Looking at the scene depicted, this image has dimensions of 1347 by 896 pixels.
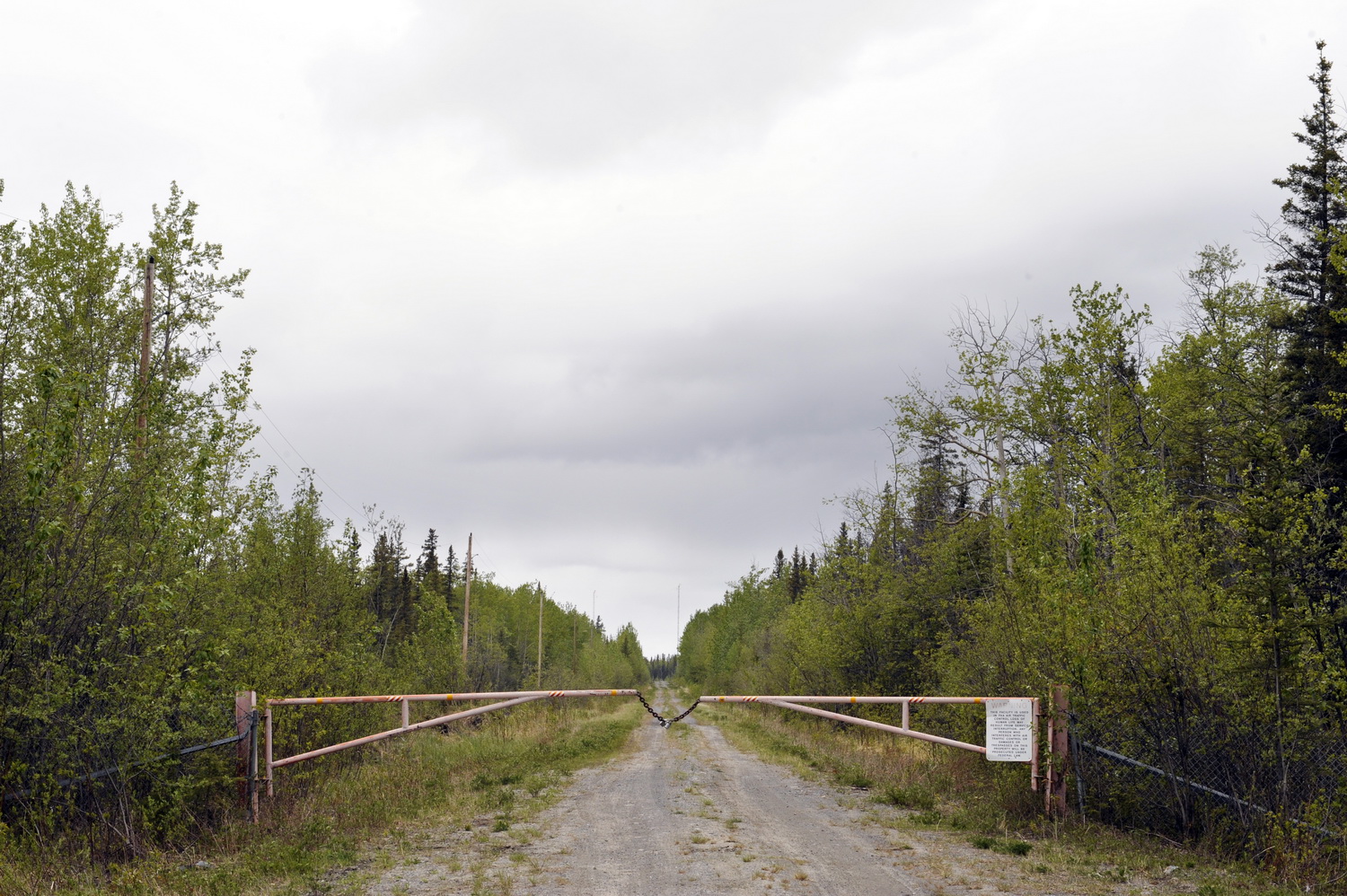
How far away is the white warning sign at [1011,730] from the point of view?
37.8 feet

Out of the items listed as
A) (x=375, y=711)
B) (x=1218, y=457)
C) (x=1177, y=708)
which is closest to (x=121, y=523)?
(x=375, y=711)

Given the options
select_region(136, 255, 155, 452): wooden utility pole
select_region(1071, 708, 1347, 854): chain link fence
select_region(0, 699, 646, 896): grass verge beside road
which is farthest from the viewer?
select_region(136, 255, 155, 452): wooden utility pole

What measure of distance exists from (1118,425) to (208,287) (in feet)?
55.8

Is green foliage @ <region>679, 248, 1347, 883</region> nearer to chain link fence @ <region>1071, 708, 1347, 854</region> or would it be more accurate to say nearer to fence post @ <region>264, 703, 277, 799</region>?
chain link fence @ <region>1071, 708, 1347, 854</region>

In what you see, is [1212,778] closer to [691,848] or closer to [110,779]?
[691,848]

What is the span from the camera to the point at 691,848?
10547 mm

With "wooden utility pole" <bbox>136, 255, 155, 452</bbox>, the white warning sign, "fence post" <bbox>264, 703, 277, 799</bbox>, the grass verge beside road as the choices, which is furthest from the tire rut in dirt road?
"wooden utility pole" <bbox>136, 255, 155, 452</bbox>

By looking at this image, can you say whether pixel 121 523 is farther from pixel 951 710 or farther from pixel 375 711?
pixel 951 710

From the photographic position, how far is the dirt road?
879 centimetres

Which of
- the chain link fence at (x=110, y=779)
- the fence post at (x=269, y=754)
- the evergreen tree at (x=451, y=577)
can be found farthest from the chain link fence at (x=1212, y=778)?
the evergreen tree at (x=451, y=577)

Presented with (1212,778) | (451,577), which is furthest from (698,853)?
(451,577)

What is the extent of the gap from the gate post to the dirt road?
4.52 feet

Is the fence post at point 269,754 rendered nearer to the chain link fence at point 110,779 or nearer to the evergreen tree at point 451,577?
the chain link fence at point 110,779

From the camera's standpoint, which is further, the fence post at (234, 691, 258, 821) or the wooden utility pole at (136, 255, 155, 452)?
the wooden utility pole at (136, 255, 155, 452)
